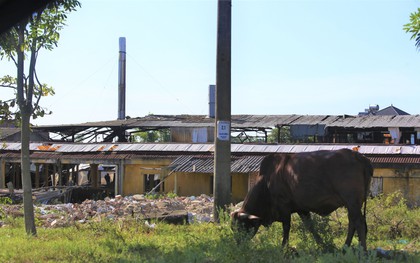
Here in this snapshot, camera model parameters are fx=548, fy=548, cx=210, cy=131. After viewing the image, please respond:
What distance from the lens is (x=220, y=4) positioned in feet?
39.7

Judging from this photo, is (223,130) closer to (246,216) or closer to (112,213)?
(246,216)

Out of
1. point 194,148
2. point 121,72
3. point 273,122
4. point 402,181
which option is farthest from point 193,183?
point 121,72

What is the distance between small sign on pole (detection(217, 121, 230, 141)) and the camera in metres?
12.1

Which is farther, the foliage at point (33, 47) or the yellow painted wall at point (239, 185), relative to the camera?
the yellow painted wall at point (239, 185)

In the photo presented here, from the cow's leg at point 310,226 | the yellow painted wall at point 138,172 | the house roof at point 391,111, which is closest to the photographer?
the cow's leg at point 310,226

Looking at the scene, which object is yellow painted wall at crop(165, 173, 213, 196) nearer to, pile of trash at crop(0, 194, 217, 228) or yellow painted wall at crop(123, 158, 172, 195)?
yellow painted wall at crop(123, 158, 172, 195)

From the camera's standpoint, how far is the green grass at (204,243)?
23.1 feet

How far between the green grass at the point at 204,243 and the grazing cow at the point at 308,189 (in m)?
0.27

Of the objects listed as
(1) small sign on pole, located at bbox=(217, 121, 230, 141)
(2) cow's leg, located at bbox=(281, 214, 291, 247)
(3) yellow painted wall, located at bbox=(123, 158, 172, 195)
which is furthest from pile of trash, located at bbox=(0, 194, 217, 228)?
(3) yellow painted wall, located at bbox=(123, 158, 172, 195)

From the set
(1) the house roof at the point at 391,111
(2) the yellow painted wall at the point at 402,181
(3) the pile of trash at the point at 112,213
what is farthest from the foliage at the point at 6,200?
(1) the house roof at the point at 391,111

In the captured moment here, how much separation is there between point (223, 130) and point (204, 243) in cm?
400

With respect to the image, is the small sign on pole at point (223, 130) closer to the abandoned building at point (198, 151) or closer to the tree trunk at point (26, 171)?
the tree trunk at point (26, 171)

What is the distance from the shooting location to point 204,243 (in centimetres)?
857

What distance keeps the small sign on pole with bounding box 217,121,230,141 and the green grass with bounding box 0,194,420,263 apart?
198 cm
